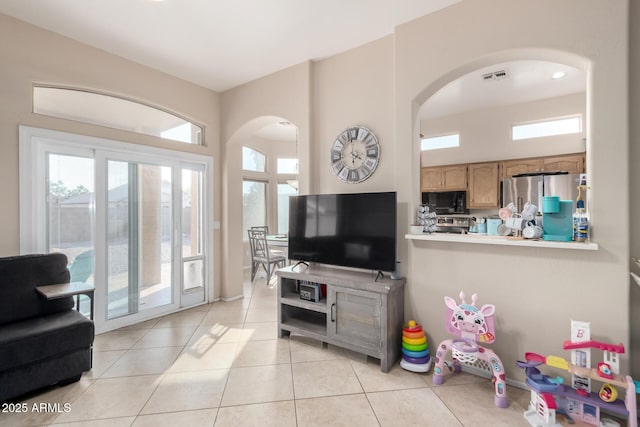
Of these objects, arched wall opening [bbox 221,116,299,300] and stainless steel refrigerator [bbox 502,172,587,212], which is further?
arched wall opening [bbox 221,116,299,300]

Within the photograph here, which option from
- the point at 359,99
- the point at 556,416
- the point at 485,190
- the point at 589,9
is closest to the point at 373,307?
the point at 556,416

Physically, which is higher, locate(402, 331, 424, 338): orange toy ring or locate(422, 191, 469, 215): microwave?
locate(422, 191, 469, 215): microwave

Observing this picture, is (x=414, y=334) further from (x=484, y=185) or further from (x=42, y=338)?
(x=484, y=185)

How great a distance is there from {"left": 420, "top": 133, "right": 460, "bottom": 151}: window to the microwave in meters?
0.94

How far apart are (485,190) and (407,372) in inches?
155

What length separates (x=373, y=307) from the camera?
2451mm

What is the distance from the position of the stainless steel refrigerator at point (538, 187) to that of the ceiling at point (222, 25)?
3187mm

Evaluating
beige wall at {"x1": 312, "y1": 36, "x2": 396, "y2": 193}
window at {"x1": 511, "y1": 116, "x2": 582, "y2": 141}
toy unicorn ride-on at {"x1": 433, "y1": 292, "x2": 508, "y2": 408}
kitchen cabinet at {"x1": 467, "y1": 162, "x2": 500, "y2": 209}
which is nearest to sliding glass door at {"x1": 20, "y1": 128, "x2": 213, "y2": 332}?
beige wall at {"x1": 312, "y1": 36, "x2": 396, "y2": 193}

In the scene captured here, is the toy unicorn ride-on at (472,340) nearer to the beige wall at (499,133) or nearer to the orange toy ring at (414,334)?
the orange toy ring at (414,334)

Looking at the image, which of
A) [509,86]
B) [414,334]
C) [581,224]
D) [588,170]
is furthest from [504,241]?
[509,86]

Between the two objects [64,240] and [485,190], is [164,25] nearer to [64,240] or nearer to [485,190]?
[64,240]

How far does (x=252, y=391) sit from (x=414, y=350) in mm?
1348

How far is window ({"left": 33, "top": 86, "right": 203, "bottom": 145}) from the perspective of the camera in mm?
2809

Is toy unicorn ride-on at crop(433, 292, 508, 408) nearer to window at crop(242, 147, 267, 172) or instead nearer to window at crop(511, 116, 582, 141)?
window at crop(511, 116, 582, 141)
